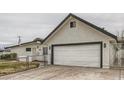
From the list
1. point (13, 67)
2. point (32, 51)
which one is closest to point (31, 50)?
point (32, 51)

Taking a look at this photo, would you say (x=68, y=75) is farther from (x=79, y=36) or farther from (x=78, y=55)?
(x=79, y=36)

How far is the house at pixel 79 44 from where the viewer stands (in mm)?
16089

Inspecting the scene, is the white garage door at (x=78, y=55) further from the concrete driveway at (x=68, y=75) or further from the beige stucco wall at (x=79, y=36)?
the concrete driveway at (x=68, y=75)

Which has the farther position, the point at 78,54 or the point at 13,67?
the point at 78,54

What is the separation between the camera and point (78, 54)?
1780 centimetres

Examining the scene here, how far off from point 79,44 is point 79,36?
733mm

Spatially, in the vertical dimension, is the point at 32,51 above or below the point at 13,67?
above

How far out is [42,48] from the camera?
2556 centimetres

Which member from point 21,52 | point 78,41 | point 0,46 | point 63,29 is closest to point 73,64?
point 78,41
